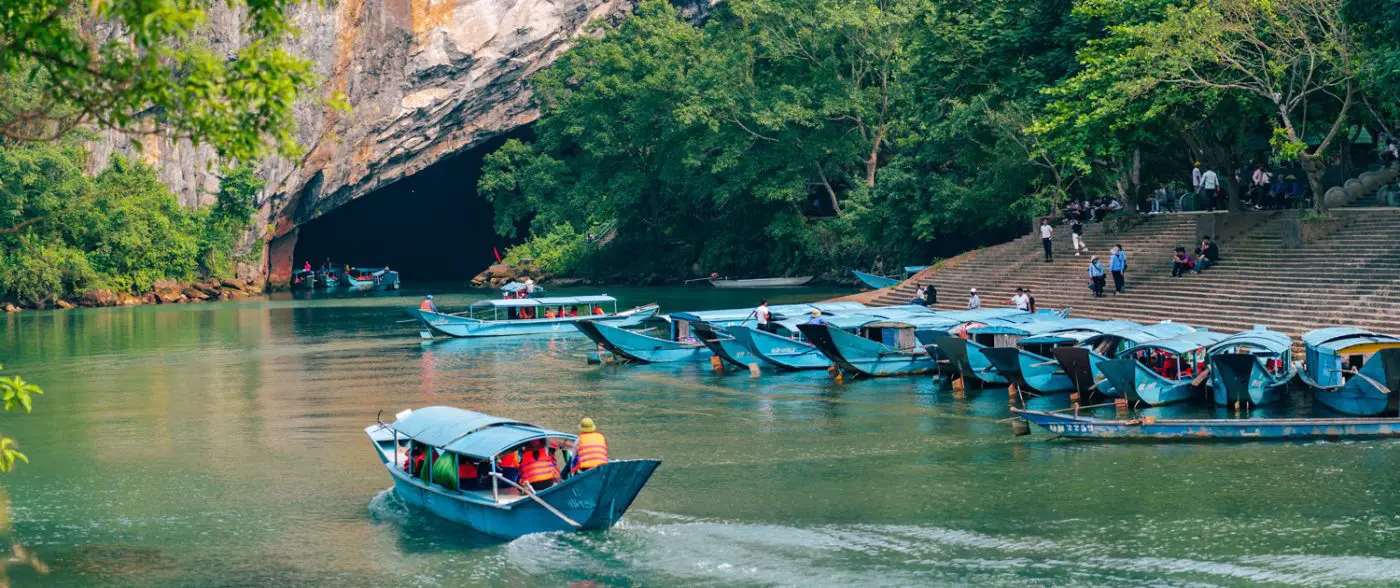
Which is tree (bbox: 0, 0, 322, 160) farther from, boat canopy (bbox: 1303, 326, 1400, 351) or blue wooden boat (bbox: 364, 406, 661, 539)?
boat canopy (bbox: 1303, 326, 1400, 351)

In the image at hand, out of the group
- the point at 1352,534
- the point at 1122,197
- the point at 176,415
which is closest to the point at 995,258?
the point at 1122,197

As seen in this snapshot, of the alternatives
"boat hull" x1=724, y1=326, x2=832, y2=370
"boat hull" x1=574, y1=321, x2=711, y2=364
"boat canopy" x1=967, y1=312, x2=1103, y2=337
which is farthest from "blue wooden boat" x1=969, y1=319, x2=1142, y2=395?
"boat hull" x1=574, y1=321, x2=711, y2=364

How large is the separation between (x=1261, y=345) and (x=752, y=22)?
41.2 m

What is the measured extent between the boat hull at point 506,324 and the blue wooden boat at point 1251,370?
21.6 m

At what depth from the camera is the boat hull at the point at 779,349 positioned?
31.8m

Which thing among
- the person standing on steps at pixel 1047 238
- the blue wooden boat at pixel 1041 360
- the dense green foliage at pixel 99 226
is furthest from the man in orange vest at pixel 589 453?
the dense green foliage at pixel 99 226

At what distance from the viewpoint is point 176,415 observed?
90.3 feet

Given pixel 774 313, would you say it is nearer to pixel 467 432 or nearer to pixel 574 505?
pixel 467 432

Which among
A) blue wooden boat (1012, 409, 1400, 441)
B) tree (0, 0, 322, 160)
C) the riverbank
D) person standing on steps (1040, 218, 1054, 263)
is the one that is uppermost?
tree (0, 0, 322, 160)

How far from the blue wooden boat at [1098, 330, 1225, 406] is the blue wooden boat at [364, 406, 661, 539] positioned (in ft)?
37.1

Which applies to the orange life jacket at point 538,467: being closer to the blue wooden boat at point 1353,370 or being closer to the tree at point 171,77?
the tree at point 171,77

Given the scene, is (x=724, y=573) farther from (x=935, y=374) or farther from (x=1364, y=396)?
(x=935, y=374)

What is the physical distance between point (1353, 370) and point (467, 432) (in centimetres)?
1446

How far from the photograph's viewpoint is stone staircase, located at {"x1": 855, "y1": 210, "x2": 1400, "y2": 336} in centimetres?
2864
